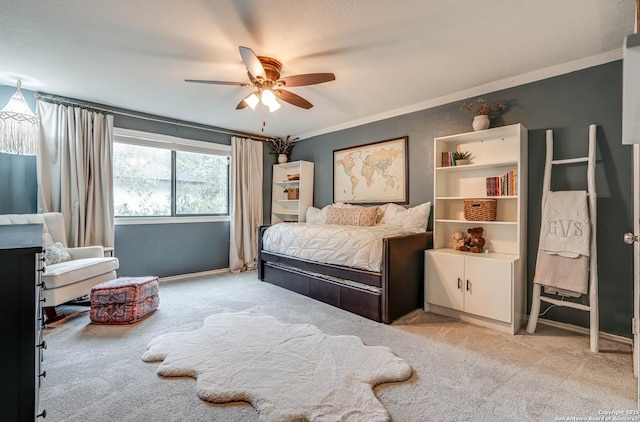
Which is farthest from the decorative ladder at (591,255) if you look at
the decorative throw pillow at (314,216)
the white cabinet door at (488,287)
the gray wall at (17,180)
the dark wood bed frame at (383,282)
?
the gray wall at (17,180)

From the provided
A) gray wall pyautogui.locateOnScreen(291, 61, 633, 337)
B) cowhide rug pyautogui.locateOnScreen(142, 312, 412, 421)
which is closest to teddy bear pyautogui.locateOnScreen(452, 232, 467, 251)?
gray wall pyautogui.locateOnScreen(291, 61, 633, 337)

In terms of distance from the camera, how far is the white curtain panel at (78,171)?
3254 millimetres

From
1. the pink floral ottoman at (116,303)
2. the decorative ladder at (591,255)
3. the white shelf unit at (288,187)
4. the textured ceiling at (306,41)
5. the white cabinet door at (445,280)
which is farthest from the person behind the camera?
the white shelf unit at (288,187)

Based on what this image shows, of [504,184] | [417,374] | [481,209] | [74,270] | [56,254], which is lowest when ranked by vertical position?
[417,374]

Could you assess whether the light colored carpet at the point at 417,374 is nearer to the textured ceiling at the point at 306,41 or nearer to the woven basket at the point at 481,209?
the woven basket at the point at 481,209

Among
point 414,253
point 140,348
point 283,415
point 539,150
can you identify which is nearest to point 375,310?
point 414,253

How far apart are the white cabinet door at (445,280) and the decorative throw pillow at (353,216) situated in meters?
0.98

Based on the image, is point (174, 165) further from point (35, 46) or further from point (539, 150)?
point (539, 150)

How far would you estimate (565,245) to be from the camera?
2367 millimetres

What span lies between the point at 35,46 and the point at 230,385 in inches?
117

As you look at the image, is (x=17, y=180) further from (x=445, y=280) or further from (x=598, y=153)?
(x=598, y=153)

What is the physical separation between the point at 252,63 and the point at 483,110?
2.26 metres

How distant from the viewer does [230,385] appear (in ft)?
5.60

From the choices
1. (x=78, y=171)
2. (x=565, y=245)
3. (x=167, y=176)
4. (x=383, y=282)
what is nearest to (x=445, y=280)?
(x=383, y=282)
